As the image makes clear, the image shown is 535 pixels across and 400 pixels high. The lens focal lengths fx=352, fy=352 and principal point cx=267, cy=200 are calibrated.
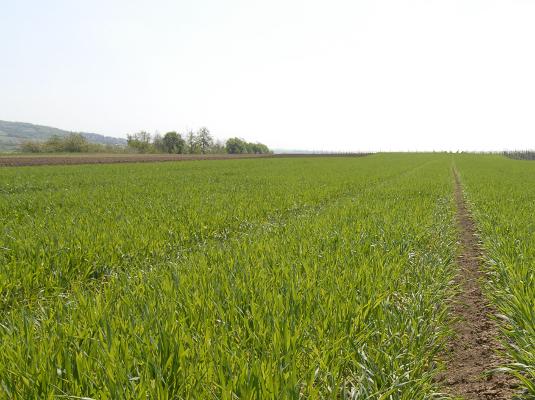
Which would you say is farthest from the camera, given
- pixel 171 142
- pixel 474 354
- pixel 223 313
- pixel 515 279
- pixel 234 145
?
pixel 234 145

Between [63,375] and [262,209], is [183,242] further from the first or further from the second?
[63,375]

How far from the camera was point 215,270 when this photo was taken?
14.0 ft

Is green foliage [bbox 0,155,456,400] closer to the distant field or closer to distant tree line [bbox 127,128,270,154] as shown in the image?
the distant field

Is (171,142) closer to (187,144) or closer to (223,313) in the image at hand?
(187,144)

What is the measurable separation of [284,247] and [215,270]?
1.48 m

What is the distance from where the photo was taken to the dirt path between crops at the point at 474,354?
2.90 metres

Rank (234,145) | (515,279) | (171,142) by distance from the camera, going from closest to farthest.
Result: (515,279) → (171,142) → (234,145)

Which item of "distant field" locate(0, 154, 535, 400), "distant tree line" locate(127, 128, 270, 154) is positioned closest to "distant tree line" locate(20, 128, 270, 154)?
"distant tree line" locate(127, 128, 270, 154)

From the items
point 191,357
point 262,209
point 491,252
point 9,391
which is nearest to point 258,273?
point 191,357

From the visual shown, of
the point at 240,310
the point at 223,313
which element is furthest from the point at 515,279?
the point at 223,313

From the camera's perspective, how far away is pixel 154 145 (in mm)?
136125

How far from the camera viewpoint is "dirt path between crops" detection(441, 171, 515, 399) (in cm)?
290

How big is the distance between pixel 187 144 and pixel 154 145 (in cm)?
1268

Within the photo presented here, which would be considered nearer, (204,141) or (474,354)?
(474,354)
